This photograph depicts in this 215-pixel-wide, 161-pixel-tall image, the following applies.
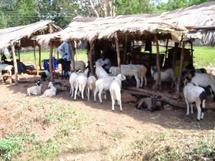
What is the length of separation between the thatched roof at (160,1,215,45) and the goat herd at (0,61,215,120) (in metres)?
1.32

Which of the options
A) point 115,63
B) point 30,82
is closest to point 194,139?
point 115,63

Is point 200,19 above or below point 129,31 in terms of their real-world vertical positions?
above

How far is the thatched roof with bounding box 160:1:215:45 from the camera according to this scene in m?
12.5

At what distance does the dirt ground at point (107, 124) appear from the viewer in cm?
1059

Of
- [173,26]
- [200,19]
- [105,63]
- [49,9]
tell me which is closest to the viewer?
[173,26]

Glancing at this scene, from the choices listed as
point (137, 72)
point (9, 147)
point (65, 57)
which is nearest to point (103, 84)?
point (137, 72)

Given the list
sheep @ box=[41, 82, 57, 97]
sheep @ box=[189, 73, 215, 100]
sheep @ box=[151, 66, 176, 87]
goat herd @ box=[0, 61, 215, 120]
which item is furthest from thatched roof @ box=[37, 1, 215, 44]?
sheep @ box=[41, 82, 57, 97]

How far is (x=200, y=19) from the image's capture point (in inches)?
525

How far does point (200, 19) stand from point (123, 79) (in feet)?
10.3

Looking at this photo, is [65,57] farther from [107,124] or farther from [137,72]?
[107,124]

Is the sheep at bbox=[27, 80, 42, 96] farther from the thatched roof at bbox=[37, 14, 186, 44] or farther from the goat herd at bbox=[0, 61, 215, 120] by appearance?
the thatched roof at bbox=[37, 14, 186, 44]

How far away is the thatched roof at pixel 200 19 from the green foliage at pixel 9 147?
6136mm

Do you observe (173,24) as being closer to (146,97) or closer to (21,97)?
(146,97)

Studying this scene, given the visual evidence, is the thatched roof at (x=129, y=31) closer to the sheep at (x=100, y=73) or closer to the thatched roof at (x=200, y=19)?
the thatched roof at (x=200, y=19)
